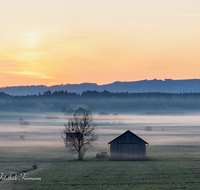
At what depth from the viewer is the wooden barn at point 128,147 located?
66562 mm

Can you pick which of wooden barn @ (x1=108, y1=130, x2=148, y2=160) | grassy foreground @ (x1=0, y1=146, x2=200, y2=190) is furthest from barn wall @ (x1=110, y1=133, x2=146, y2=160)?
grassy foreground @ (x1=0, y1=146, x2=200, y2=190)

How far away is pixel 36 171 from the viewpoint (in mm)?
53094

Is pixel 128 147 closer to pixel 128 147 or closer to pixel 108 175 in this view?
pixel 128 147

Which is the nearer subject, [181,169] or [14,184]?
[14,184]

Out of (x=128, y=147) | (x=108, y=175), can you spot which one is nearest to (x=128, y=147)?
(x=128, y=147)

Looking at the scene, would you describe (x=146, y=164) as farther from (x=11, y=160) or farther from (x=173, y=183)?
(x=11, y=160)

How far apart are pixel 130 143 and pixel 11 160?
2394cm

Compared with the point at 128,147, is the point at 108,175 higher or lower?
lower

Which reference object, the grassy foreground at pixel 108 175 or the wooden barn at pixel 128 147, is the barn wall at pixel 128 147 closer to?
the wooden barn at pixel 128 147

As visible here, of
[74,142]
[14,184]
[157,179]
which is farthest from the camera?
[74,142]

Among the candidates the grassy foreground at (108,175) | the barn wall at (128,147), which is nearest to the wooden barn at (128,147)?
the barn wall at (128,147)

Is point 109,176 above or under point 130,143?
under

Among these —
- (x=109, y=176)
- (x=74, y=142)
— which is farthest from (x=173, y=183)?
(x=74, y=142)

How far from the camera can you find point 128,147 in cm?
6675
